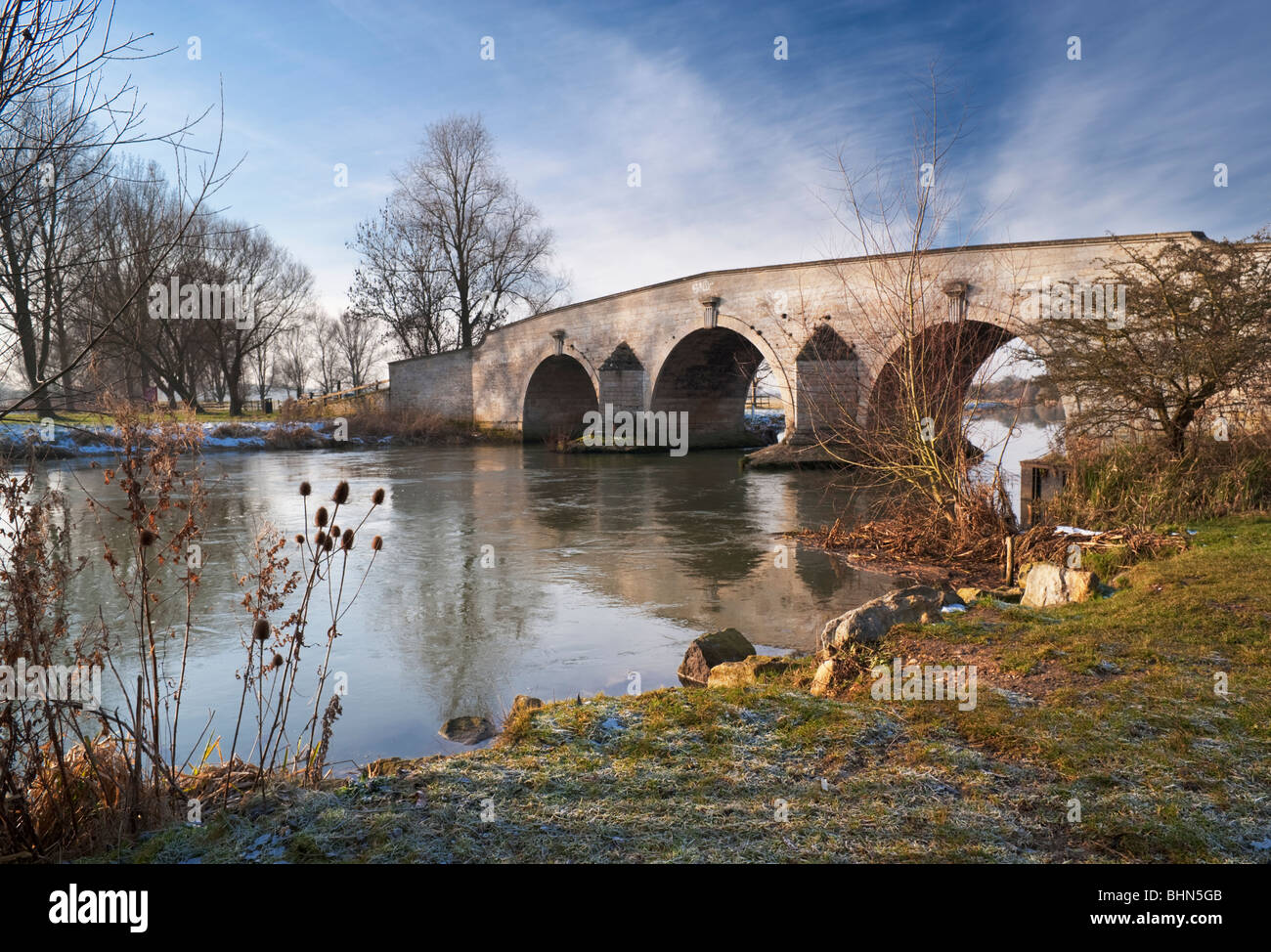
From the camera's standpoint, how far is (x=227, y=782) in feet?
9.62

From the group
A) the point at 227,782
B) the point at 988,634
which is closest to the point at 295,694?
the point at 227,782

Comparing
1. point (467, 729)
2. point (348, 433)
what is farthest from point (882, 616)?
point (348, 433)

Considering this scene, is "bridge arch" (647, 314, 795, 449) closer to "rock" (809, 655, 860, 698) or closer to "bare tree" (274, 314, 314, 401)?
"rock" (809, 655, 860, 698)

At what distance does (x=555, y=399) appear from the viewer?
37.5 metres

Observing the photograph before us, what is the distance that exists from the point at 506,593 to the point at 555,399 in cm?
2975

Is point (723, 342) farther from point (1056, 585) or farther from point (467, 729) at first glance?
point (467, 729)

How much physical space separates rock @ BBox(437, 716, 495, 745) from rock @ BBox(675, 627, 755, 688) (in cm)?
139

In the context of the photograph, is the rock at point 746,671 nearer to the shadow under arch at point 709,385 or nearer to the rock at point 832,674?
the rock at point 832,674

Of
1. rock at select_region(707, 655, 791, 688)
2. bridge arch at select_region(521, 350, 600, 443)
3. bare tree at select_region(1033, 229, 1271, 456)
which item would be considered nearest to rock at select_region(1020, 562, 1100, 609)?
rock at select_region(707, 655, 791, 688)

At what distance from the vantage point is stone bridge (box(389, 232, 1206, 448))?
16.7m

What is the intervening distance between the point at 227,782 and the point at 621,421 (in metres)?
28.4

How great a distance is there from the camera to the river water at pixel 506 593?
5.34 meters

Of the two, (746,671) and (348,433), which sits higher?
(348,433)
